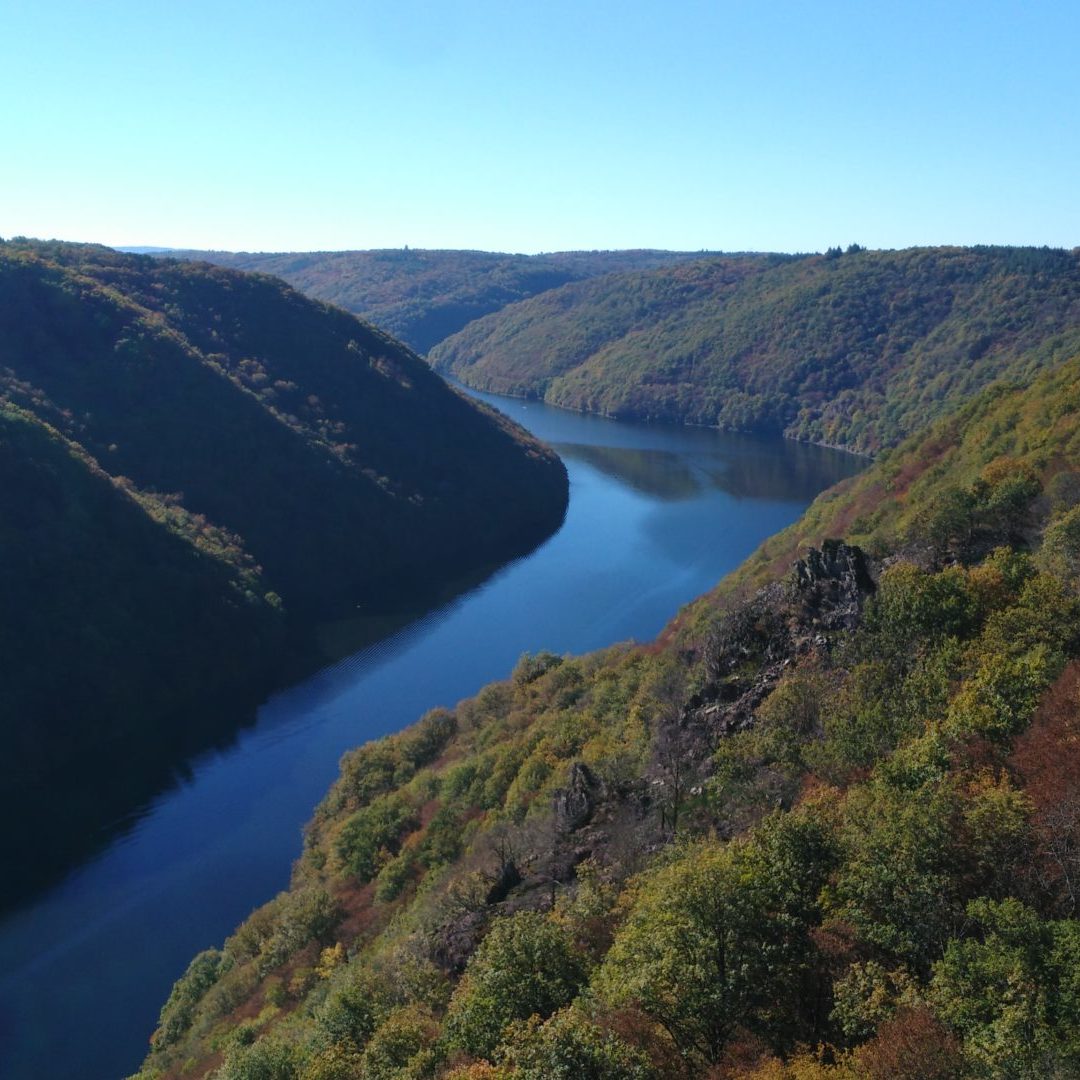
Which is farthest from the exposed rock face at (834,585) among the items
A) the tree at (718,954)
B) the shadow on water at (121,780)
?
the shadow on water at (121,780)

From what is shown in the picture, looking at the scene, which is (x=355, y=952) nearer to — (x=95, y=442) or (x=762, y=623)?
(x=762, y=623)

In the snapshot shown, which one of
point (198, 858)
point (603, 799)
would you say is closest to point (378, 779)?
point (198, 858)

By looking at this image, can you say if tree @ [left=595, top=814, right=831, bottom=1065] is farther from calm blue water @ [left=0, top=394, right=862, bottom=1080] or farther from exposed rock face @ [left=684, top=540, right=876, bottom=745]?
calm blue water @ [left=0, top=394, right=862, bottom=1080]

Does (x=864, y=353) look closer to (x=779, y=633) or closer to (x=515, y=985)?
(x=779, y=633)

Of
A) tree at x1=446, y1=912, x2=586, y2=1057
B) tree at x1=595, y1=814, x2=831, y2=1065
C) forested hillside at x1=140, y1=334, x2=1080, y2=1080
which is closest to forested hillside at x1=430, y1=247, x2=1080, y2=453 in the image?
forested hillside at x1=140, y1=334, x2=1080, y2=1080

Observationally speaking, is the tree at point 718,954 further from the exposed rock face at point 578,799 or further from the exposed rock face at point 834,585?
the exposed rock face at point 834,585

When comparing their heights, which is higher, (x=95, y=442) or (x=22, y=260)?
(x=22, y=260)
